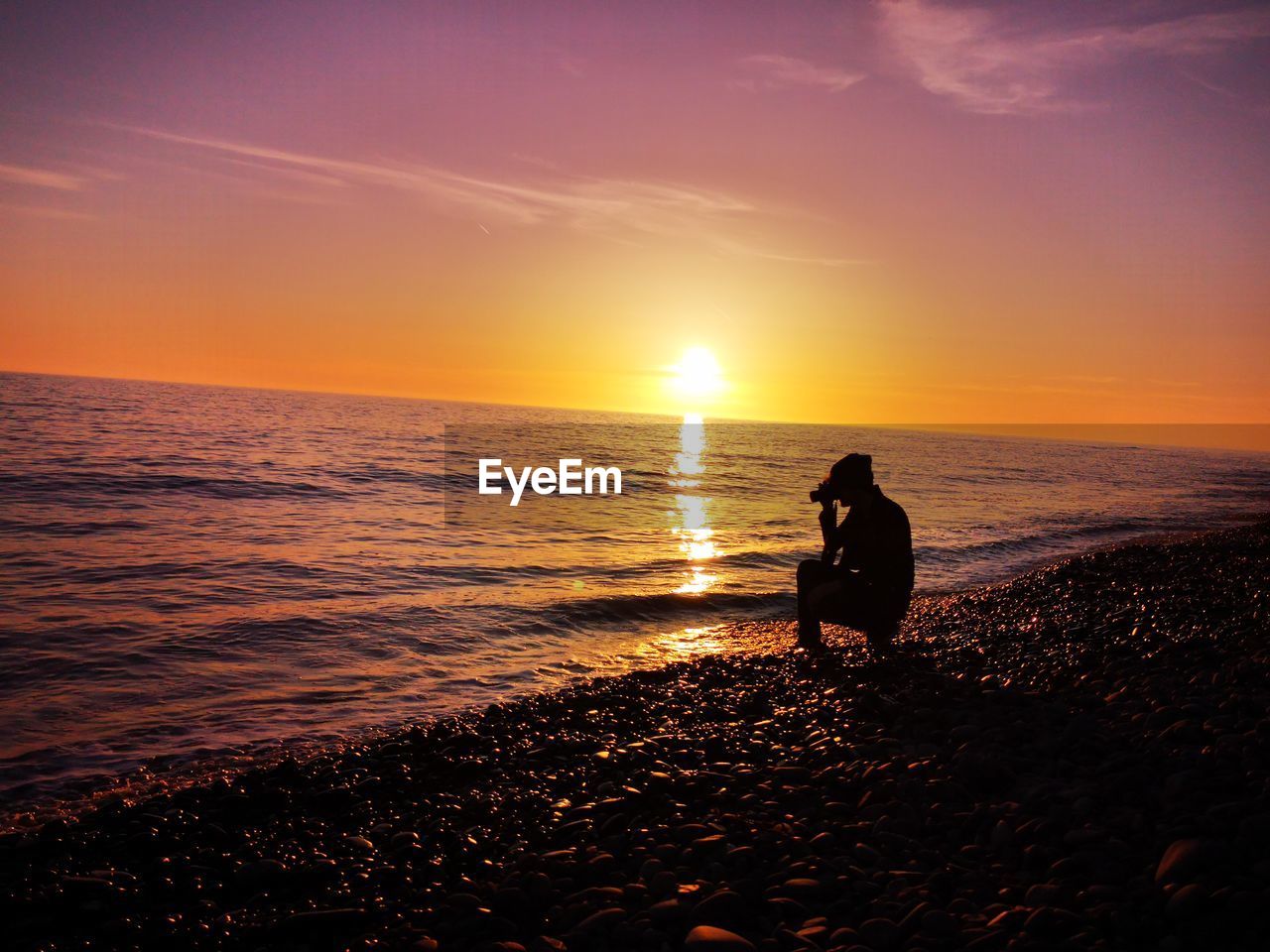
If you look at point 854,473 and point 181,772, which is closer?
point 181,772

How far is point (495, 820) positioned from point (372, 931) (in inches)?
60.9

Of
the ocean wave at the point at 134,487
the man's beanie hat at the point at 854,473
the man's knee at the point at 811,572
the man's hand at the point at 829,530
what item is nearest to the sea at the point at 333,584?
the ocean wave at the point at 134,487

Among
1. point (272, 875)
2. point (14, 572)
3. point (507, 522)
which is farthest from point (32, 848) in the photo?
point (507, 522)

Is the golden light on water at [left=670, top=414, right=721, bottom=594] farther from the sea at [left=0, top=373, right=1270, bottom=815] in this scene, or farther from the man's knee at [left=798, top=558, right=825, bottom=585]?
the man's knee at [left=798, top=558, right=825, bottom=585]

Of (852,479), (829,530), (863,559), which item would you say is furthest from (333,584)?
(852,479)

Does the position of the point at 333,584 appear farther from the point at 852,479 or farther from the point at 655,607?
the point at 852,479

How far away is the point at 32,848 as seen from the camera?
5.46m

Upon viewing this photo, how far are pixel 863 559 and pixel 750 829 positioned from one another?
4747 millimetres

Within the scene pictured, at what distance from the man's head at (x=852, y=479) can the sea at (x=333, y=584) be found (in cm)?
459

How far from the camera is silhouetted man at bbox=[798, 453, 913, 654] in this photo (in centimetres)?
864

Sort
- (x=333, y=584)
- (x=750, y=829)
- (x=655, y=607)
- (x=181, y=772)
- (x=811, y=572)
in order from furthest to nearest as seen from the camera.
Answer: (x=333, y=584) → (x=655, y=607) → (x=811, y=572) → (x=181, y=772) → (x=750, y=829)

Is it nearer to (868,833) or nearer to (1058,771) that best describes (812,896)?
(868,833)

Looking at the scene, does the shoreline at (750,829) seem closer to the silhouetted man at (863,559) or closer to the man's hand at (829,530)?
the silhouetted man at (863,559)

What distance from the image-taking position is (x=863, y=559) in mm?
8992
